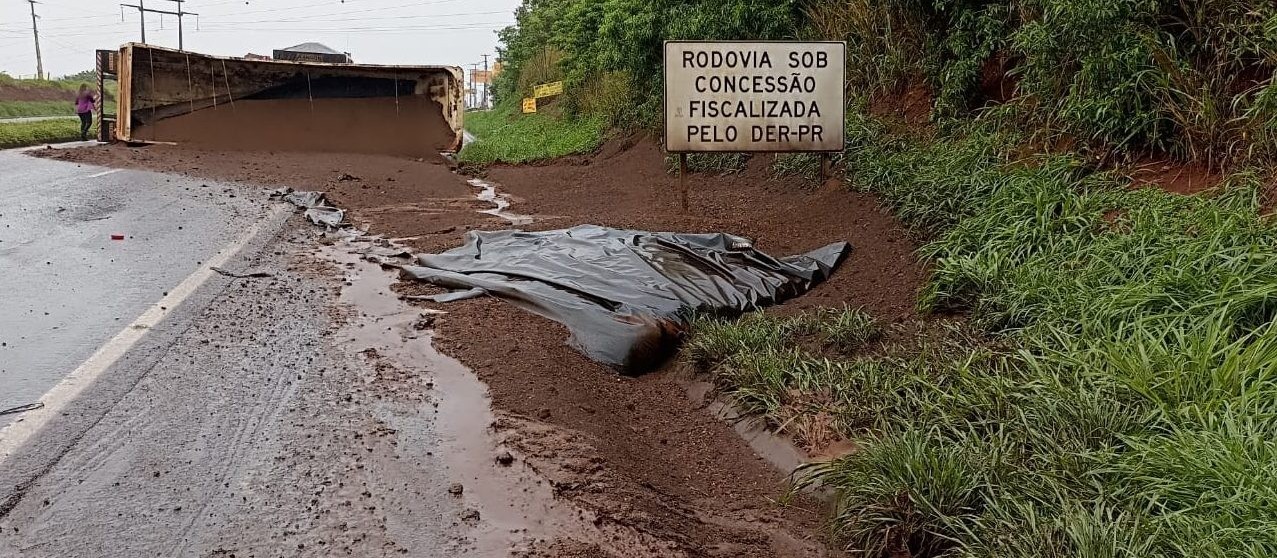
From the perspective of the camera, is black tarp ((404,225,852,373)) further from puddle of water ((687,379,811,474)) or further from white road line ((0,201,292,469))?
white road line ((0,201,292,469))

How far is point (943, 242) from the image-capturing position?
6418 millimetres

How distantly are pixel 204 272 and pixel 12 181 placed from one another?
7.44 m

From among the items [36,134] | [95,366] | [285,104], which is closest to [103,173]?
[285,104]

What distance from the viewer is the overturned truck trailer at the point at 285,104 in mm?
16500


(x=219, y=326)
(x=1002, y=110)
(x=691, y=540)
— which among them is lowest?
(x=691, y=540)

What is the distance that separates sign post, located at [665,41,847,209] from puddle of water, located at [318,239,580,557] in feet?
12.6

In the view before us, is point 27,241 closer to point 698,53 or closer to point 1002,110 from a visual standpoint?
point 698,53

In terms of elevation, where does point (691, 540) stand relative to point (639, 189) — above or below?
below

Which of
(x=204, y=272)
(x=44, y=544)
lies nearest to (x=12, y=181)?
(x=204, y=272)

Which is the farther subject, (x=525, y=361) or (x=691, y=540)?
(x=525, y=361)

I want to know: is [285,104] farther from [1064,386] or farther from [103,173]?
[1064,386]

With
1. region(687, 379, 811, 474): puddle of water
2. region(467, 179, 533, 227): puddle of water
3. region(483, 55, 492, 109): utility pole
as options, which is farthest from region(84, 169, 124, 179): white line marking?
region(483, 55, 492, 109): utility pole

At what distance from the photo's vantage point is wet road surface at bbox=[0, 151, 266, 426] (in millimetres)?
5141

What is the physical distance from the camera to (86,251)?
25.7 ft
